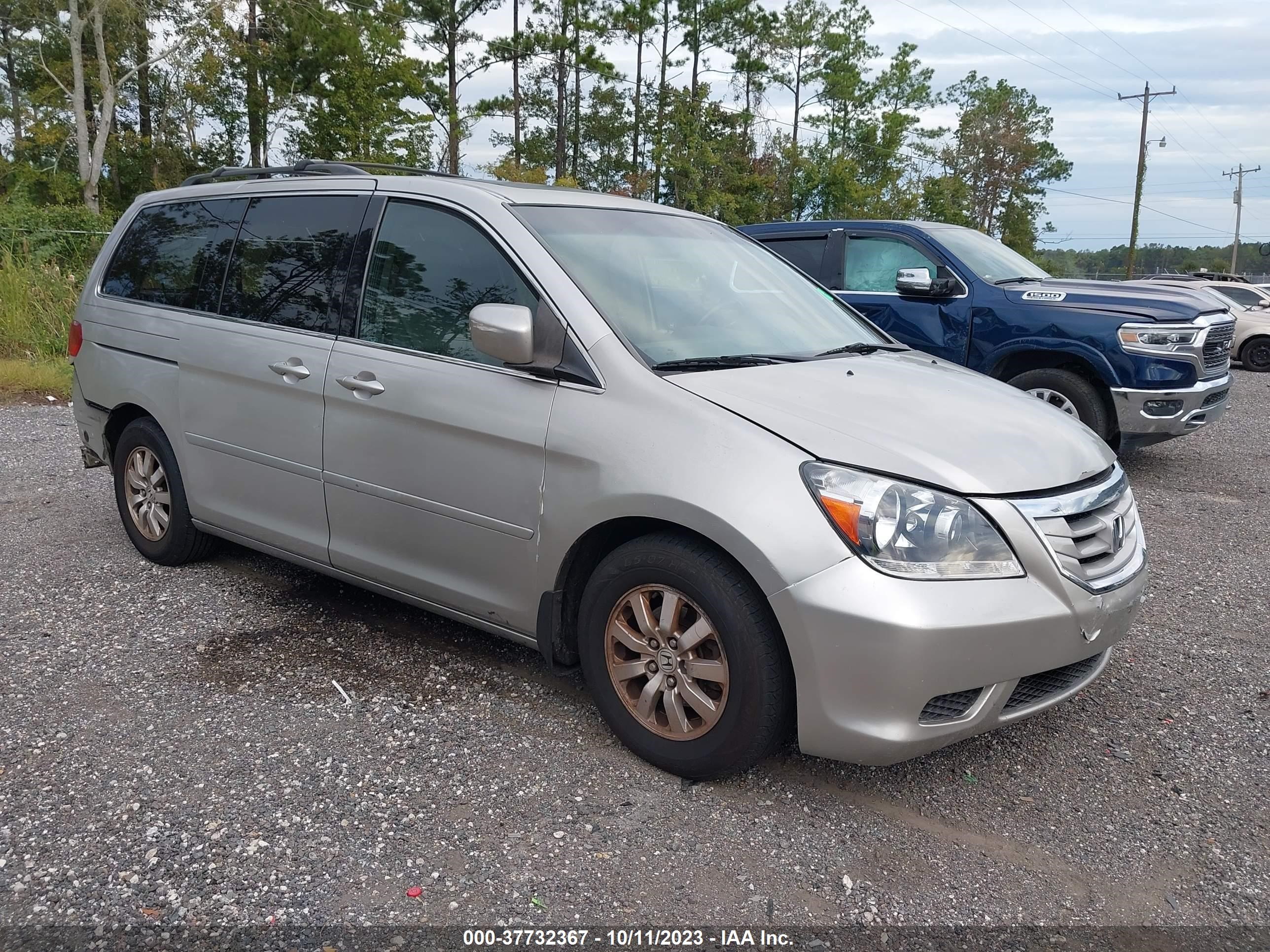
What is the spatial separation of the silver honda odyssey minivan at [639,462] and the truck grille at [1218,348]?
4361 millimetres

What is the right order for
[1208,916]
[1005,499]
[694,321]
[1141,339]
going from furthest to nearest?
1. [1141,339]
2. [694,321]
3. [1005,499]
4. [1208,916]

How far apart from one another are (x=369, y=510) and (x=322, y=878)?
4.82 ft

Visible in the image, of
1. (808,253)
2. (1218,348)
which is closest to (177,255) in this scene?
(808,253)

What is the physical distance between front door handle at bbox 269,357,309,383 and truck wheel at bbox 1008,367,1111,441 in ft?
17.6

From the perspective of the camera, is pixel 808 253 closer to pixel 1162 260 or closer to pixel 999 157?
pixel 999 157

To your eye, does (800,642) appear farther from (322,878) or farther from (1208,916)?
(322,878)

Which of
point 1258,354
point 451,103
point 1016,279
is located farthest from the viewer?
point 451,103

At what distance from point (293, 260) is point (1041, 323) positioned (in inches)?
217

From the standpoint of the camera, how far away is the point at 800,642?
2.66 metres

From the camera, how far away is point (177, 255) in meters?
4.64

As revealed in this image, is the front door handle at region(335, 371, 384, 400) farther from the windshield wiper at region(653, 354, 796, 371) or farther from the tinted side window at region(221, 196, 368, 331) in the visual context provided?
the windshield wiper at region(653, 354, 796, 371)

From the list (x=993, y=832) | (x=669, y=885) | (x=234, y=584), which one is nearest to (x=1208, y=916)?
(x=993, y=832)

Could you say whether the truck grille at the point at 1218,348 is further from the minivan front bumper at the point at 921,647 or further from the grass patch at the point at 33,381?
the grass patch at the point at 33,381

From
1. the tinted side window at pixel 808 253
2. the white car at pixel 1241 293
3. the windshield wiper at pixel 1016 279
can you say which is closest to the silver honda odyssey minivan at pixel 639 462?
the windshield wiper at pixel 1016 279
